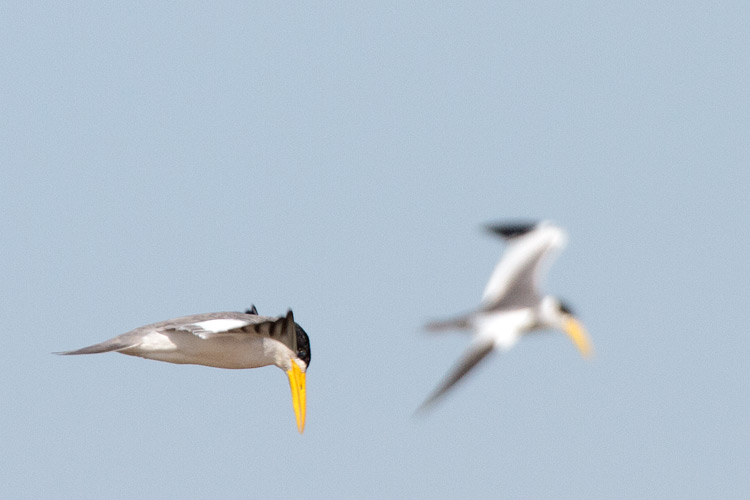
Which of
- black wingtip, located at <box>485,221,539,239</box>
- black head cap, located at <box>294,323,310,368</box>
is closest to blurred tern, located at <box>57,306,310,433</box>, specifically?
black head cap, located at <box>294,323,310,368</box>

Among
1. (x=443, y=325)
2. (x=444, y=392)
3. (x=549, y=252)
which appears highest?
(x=549, y=252)

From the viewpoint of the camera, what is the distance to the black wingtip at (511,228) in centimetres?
1020

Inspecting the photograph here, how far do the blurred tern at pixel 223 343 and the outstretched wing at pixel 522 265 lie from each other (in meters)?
2.64

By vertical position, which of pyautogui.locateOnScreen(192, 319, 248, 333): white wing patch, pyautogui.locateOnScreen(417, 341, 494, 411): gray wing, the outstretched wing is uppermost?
pyautogui.locateOnScreen(192, 319, 248, 333): white wing patch

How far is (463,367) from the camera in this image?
8398 millimetres

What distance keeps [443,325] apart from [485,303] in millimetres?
703

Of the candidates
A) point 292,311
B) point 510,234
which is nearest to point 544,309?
point 510,234

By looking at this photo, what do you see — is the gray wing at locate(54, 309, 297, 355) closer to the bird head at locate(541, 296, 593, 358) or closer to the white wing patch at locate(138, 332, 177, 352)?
the white wing patch at locate(138, 332, 177, 352)

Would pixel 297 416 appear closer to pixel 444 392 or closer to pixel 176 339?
pixel 176 339

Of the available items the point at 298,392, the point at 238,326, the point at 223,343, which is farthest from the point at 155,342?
the point at 298,392

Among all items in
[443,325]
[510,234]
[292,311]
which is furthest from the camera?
[292,311]

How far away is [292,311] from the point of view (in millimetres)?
11570

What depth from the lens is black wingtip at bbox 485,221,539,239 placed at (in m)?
10.2

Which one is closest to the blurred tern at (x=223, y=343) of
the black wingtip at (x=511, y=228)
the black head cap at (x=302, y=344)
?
the black head cap at (x=302, y=344)
